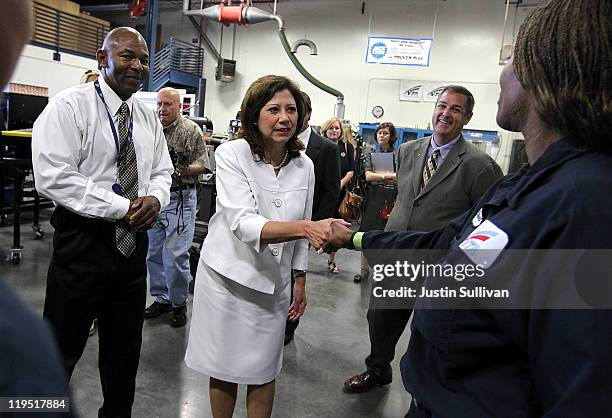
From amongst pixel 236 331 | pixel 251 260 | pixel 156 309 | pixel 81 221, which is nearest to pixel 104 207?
pixel 81 221

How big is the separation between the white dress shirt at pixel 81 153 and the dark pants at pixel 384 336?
1587 millimetres

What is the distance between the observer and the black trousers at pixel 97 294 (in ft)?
5.73

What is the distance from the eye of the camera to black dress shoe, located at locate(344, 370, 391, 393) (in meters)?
2.70

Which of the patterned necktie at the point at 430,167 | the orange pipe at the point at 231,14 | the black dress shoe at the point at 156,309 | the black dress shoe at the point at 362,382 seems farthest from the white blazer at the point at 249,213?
the orange pipe at the point at 231,14

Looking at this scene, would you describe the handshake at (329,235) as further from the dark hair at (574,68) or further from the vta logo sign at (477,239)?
the dark hair at (574,68)

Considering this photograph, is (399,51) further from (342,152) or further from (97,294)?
(97,294)

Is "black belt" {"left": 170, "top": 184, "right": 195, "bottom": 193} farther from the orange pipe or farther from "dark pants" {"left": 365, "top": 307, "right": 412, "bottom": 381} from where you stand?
the orange pipe

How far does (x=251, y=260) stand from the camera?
5.65 feet

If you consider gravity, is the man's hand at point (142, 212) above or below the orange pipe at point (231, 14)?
below

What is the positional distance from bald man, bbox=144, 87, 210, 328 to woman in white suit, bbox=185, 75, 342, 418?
5.34ft

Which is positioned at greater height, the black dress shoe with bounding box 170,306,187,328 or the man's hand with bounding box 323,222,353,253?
the man's hand with bounding box 323,222,353,253

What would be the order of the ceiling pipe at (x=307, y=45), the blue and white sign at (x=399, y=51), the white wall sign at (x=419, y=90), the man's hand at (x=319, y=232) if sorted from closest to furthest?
the man's hand at (x=319, y=232) < the blue and white sign at (x=399, y=51) < the white wall sign at (x=419, y=90) < the ceiling pipe at (x=307, y=45)

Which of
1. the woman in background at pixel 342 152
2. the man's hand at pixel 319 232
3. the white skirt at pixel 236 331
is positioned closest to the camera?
the man's hand at pixel 319 232

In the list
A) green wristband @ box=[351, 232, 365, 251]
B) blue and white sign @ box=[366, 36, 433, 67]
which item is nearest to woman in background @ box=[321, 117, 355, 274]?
green wristband @ box=[351, 232, 365, 251]
